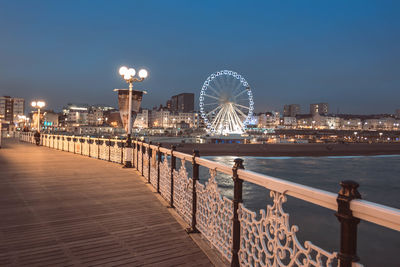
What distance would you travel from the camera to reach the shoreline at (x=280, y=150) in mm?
48188

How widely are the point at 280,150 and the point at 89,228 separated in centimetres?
5007

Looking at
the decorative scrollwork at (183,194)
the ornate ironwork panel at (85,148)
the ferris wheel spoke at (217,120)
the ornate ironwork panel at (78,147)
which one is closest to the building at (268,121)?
the ferris wheel spoke at (217,120)

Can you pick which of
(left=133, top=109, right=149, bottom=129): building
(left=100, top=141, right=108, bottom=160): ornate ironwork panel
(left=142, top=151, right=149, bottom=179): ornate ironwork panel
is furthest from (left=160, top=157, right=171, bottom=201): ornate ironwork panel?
(left=133, top=109, right=149, bottom=129): building

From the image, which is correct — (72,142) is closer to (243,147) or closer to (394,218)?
(394,218)

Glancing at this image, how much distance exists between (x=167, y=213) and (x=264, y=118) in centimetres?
19003

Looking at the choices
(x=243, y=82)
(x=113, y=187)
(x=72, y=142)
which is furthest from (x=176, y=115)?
(x=113, y=187)

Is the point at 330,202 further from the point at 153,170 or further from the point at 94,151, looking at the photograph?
the point at 94,151

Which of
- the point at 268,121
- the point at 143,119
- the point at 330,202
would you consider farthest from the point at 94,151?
the point at 268,121

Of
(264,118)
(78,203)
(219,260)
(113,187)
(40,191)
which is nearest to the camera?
(219,260)

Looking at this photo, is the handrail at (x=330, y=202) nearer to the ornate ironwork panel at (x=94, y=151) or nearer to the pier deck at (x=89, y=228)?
the pier deck at (x=89, y=228)

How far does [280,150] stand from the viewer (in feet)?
169

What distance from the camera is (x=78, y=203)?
5.77 m

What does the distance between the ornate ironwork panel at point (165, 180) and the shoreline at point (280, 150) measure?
37.8 m

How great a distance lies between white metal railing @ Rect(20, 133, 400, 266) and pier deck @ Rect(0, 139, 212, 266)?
0.34 meters
